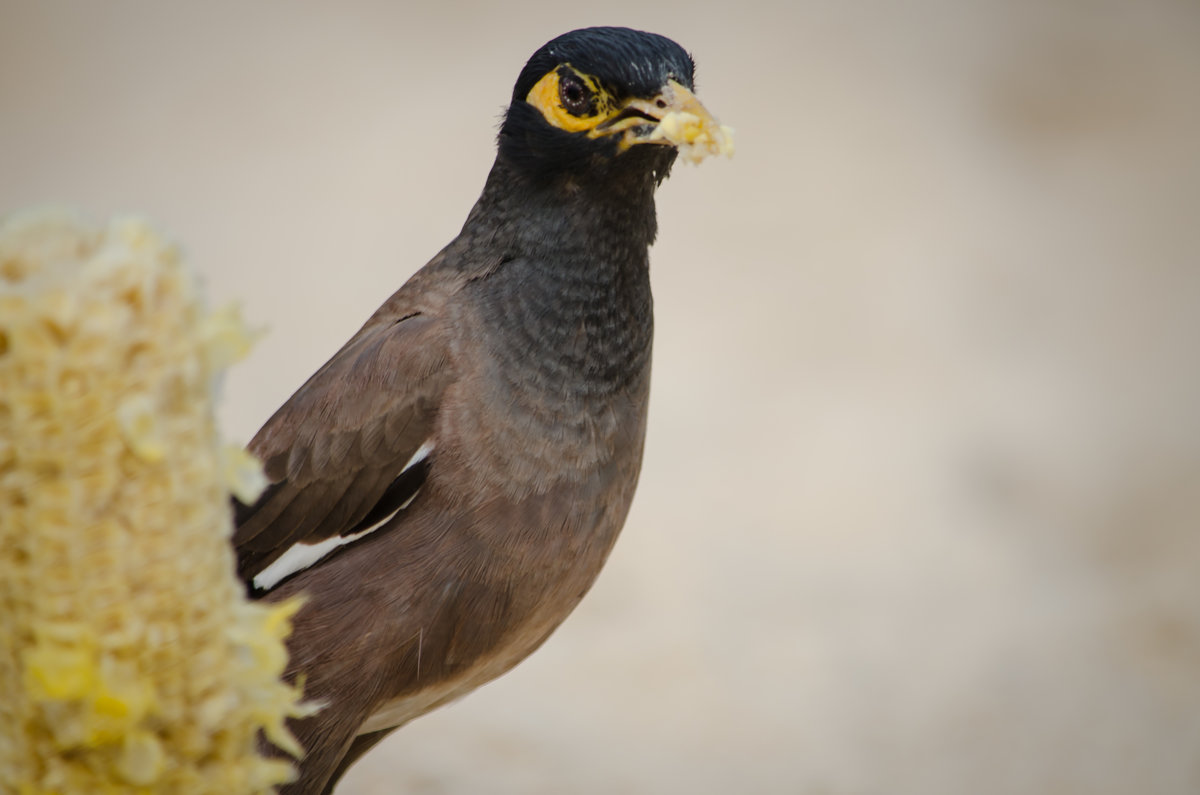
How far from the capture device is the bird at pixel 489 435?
1.26 meters

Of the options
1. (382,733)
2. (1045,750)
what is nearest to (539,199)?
(382,733)

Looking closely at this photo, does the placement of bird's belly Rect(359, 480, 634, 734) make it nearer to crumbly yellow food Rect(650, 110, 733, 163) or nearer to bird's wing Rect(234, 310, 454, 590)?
bird's wing Rect(234, 310, 454, 590)

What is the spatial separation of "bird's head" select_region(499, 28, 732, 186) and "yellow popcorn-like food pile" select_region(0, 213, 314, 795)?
635 millimetres

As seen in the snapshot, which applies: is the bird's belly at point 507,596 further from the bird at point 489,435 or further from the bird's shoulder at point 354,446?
the bird's shoulder at point 354,446

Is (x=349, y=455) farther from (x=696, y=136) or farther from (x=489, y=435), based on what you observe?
(x=696, y=136)

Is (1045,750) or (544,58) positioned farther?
(1045,750)

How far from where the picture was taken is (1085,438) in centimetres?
318

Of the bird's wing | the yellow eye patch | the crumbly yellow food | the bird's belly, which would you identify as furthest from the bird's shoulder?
the crumbly yellow food

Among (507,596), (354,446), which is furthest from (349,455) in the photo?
(507,596)

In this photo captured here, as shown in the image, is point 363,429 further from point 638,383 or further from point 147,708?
point 147,708

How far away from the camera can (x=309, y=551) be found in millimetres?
1334

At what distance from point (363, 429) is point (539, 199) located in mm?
330

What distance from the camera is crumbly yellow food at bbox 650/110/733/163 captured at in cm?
110

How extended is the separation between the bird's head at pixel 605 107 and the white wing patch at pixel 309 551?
0.35m
